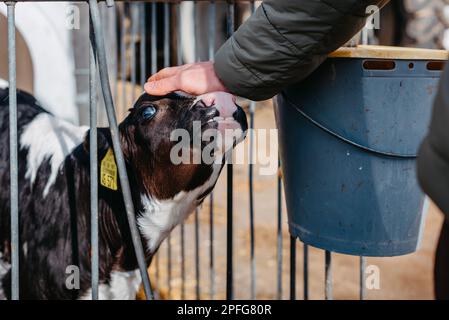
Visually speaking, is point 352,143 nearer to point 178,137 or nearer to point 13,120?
point 178,137

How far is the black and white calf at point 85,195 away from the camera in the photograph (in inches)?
87.5

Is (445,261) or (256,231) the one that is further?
(256,231)

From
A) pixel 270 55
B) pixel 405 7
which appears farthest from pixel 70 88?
pixel 405 7

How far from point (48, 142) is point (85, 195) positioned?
30 centimetres

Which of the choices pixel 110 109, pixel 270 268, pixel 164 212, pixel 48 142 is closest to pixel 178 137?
pixel 110 109

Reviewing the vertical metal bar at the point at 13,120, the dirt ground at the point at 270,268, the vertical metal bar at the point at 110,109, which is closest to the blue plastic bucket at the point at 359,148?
the vertical metal bar at the point at 110,109

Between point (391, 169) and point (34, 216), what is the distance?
1.31m

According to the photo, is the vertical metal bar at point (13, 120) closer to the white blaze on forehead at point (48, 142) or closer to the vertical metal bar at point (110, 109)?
the vertical metal bar at point (110, 109)

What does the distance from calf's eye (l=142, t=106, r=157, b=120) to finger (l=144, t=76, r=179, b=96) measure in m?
0.09

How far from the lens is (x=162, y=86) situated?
6.84 feet

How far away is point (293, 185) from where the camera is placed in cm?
216

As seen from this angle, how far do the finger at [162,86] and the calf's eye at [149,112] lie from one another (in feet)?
0.30

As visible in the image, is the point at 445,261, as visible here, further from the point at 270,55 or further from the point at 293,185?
the point at 270,55

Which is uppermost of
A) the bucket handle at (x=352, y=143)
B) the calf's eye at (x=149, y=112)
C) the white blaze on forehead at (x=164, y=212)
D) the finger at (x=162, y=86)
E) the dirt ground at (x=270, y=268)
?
the finger at (x=162, y=86)
